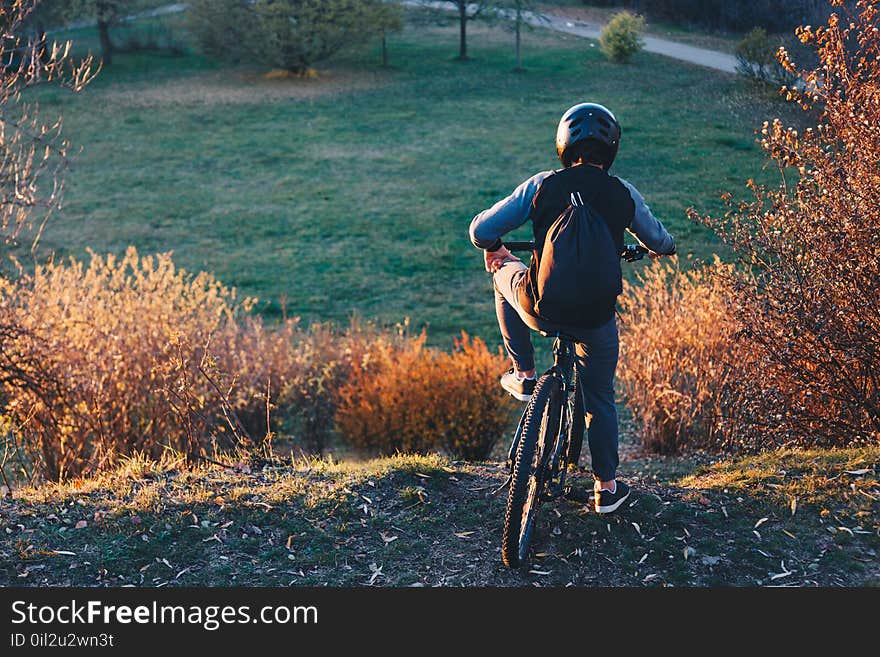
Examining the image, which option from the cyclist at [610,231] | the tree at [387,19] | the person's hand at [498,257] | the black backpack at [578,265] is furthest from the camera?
the tree at [387,19]

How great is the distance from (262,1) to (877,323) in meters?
23.5

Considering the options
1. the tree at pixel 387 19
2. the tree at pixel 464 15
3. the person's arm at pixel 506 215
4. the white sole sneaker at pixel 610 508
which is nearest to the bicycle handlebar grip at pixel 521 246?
the person's arm at pixel 506 215

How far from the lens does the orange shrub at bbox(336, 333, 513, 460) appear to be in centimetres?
917

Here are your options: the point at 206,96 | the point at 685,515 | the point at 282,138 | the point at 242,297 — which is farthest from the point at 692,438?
the point at 206,96

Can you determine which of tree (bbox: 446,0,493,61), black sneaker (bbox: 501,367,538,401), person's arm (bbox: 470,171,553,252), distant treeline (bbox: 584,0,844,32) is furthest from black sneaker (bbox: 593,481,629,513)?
tree (bbox: 446,0,493,61)

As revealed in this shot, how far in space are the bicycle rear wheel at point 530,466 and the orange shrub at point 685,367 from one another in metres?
3.32

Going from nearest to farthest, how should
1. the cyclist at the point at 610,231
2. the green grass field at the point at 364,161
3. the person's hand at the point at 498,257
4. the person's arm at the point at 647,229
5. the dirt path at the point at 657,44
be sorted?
the cyclist at the point at 610,231 < the person's arm at the point at 647,229 < the person's hand at the point at 498,257 < the green grass field at the point at 364,161 < the dirt path at the point at 657,44

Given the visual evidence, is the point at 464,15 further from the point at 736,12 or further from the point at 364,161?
the point at 364,161

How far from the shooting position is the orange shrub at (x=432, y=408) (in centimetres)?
917

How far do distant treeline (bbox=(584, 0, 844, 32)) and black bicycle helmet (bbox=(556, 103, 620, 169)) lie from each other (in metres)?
16.7

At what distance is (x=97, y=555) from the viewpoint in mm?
4621

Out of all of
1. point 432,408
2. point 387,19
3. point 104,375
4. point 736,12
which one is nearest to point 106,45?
point 387,19

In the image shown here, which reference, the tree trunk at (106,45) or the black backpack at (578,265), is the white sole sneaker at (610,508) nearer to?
the black backpack at (578,265)

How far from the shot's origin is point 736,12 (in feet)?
92.3
